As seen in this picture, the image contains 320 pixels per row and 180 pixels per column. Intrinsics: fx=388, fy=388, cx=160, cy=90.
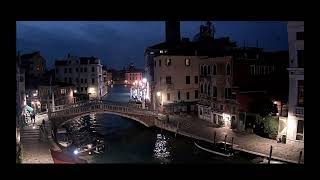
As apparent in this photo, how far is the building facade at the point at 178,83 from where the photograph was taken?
10.8 meters

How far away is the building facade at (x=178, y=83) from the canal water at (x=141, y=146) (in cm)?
92

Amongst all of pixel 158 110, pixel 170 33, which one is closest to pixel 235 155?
pixel 170 33

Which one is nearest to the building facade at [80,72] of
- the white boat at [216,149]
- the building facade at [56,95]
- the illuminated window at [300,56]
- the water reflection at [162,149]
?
the building facade at [56,95]

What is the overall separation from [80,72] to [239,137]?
424 centimetres

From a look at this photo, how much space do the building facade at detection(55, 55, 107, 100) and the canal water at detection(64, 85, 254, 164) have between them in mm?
988

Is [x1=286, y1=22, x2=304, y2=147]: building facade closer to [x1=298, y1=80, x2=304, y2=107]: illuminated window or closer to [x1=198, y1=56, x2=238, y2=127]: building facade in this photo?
[x1=298, y1=80, x2=304, y2=107]: illuminated window

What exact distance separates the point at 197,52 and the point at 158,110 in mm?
2255

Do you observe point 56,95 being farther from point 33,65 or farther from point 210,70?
point 210,70

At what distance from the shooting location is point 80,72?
9.80 metres

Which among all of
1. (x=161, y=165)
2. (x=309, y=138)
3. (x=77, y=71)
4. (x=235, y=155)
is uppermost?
(x=77, y=71)

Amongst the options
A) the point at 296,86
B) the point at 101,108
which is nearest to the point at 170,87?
the point at 101,108

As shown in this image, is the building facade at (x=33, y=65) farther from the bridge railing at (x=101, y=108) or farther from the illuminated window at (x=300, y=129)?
the illuminated window at (x=300, y=129)
